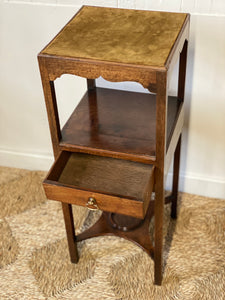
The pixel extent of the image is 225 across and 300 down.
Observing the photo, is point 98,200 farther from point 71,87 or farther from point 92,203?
point 71,87

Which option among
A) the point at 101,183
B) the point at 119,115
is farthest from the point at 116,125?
the point at 101,183

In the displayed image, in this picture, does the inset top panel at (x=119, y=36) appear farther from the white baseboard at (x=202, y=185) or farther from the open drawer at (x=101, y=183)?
the white baseboard at (x=202, y=185)

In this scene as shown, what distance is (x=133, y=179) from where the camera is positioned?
51.7 inches

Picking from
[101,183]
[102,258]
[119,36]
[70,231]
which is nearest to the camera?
[119,36]

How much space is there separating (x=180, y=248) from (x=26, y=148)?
909mm

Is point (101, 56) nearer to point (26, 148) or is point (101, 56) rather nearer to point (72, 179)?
point (72, 179)

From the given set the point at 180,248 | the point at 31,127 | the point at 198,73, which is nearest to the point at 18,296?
the point at 180,248

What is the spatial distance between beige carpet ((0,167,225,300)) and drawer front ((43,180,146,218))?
506 millimetres

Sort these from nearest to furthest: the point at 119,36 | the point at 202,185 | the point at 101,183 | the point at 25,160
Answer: the point at 119,36 < the point at 101,183 < the point at 202,185 < the point at 25,160

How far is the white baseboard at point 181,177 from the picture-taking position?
6.20ft

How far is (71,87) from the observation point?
5.81ft

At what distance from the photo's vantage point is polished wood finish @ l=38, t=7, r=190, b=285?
3.59 ft

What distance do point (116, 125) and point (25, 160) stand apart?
2.92 feet

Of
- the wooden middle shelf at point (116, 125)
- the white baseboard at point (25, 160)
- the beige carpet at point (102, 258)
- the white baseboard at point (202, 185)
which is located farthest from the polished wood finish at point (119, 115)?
the white baseboard at point (25, 160)
